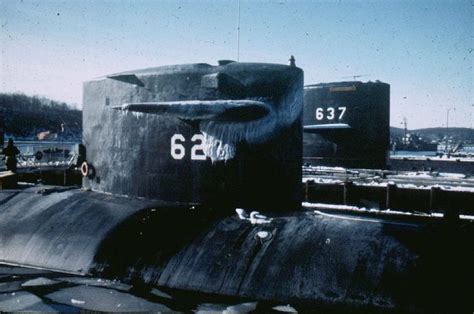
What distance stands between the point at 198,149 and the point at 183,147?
0.92 ft

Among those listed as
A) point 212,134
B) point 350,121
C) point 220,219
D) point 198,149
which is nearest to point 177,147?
point 198,149

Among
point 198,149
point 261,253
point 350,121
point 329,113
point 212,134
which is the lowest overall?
point 261,253

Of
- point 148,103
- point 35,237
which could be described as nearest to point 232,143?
point 148,103

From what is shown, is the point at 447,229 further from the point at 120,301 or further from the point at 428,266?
the point at 120,301

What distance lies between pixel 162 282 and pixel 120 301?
568 mm

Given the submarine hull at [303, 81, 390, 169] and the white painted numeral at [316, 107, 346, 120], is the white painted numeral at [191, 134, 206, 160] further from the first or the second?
the white painted numeral at [316, 107, 346, 120]

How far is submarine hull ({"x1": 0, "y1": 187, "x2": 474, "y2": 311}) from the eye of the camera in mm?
4641

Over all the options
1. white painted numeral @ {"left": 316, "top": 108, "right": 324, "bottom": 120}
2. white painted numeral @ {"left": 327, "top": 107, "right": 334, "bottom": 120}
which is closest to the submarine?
white painted numeral @ {"left": 327, "top": 107, "right": 334, "bottom": 120}

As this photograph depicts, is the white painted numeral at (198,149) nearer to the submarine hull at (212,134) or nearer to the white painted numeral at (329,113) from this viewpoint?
the submarine hull at (212,134)

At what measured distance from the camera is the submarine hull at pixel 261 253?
15.2 ft

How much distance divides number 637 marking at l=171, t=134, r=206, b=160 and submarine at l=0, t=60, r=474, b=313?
0.02 m

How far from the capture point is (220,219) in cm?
659

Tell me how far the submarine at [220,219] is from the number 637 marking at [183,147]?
0.02 meters

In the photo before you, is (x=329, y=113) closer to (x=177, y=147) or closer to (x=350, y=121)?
(x=350, y=121)
